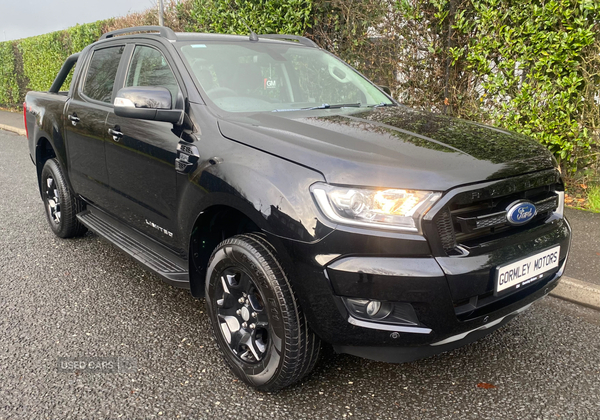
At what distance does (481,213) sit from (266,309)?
3.41 feet

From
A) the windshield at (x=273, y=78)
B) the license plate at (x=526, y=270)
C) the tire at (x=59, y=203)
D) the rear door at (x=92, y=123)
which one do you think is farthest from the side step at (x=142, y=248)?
the license plate at (x=526, y=270)

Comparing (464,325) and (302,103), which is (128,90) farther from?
(464,325)

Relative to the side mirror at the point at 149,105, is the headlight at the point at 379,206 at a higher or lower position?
lower

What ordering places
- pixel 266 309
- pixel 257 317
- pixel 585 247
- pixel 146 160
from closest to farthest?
pixel 266 309
pixel 257 317
pixel 146 160
pixel 585 247

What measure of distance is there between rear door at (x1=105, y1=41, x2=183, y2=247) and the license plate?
1.77m

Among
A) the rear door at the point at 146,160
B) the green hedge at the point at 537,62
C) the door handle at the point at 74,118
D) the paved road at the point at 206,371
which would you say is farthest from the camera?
the green hedge at the point at 537,62

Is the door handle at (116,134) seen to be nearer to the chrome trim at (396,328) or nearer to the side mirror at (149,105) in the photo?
the side mirror at (149,105)

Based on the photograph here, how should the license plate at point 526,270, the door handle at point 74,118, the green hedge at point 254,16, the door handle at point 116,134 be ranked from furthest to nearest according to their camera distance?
the green hedge at point 254,16 < the door handle at point 74,118 < the door handle at point 116,134 < the license plate at point 526,270

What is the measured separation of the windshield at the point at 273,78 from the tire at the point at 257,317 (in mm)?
936

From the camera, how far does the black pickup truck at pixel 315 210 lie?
6.64ft

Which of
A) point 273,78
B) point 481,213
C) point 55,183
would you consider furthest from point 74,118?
point 481,213

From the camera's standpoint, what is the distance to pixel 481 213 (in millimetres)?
2158

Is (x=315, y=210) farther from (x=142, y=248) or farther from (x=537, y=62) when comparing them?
(x=537, y=62)

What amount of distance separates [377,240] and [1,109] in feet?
73.1
